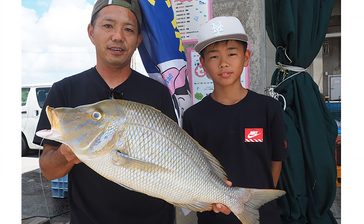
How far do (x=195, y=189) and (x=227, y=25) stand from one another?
1.12 meters

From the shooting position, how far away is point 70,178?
2039 millimetres

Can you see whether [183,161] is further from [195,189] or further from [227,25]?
[227,25]

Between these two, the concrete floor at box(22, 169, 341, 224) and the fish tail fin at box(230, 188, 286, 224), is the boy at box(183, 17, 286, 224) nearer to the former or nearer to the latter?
the fish tail fin at box(230, 188, 286, 224)

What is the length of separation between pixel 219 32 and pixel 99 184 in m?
1.18

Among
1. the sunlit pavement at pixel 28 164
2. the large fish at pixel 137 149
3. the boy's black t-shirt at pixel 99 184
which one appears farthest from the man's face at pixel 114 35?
the sunlit pavement at pixel 28 164

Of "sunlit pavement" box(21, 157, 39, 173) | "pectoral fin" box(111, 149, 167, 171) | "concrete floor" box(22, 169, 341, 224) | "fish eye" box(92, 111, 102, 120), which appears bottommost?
"concrete floor" box(22, 169, 341, 224)

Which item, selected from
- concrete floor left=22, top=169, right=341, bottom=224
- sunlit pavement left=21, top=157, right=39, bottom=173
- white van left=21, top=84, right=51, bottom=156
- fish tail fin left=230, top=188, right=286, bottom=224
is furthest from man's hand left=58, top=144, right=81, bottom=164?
white van left=21, top=84, right=51, bottom=156

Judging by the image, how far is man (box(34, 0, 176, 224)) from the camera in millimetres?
1950

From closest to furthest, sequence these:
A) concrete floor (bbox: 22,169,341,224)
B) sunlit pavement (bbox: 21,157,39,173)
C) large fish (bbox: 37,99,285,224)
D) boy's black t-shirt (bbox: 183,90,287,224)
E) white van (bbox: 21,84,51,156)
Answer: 1. large fish (bbox: 37,99,285,224)
2. boy's black t-shirt (bbox: 183,90,287,224)
3. concrete floor (bbox: 22,169,341,224)
4. sunlit pavement (bbox: 21,157,39,173)
5. white van (bbox: 21,84,51,156)

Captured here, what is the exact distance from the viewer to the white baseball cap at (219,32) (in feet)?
7.23

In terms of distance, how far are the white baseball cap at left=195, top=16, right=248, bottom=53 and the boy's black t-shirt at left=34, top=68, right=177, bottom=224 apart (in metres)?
0.49

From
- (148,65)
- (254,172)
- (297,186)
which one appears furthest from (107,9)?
(297,186)

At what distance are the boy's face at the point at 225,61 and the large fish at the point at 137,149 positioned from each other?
2.09 ft

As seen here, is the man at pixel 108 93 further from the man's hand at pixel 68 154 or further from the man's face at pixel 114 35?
the man's hand at pixel 68 154
